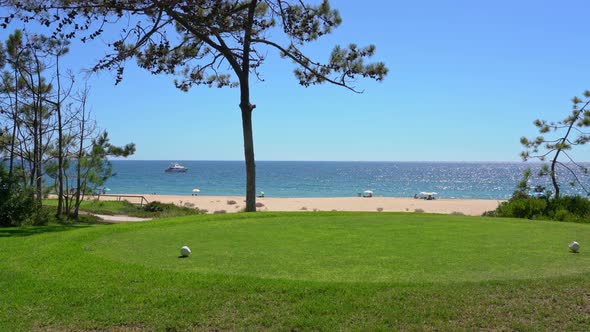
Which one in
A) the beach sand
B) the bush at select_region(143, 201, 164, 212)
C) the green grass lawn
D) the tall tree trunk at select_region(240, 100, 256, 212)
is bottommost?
the beach sand

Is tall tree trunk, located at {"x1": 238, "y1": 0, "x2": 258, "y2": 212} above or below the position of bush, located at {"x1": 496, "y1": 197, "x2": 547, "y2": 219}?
above

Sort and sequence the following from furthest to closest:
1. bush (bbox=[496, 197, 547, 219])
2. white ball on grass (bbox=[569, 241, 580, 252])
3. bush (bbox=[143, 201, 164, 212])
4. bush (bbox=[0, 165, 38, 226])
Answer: bush (bbox=[143, 201, 164, 212])
bush (bbox=[496, 197, 547, 219])
bush (bbox=[0, 165, 38, 226])
white ball on grass (bbox=[569, 241, 580, 252])

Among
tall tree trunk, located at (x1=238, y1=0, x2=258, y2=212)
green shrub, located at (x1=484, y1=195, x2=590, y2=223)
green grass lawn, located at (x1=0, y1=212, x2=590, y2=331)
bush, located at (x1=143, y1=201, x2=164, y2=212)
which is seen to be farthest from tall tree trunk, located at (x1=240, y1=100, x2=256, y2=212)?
bush, located at (x1=143, y1=201, x2=164, y2=212)

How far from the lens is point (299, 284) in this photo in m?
5.62

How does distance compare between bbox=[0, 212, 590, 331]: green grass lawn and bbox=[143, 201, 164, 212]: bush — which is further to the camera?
bbox=[143, 201, 164, 212]: bush

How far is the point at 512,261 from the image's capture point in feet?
22.0

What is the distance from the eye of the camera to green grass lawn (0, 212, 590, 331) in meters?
5.05

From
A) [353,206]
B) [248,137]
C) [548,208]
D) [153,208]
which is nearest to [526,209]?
[548,208]

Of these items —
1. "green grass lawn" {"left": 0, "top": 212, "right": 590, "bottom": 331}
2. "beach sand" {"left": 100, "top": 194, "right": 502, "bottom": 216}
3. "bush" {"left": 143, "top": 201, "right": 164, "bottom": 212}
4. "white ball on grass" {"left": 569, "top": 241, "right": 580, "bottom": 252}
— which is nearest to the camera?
"green grass lawn" {"left": 0, "top": 212, "right": 590, "bottom": 331}

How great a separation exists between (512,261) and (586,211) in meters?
10.3

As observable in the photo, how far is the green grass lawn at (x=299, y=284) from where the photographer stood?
5.05 meters

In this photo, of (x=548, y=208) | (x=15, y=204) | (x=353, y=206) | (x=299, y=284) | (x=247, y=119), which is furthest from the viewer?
(x=353, y=206)

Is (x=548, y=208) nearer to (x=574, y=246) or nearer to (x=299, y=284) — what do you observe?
(x=574, y=246)

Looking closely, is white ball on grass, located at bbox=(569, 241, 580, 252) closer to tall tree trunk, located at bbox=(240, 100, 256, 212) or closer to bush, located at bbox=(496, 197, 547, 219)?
bush, located at bbox=(496, 197, 547, 219)
